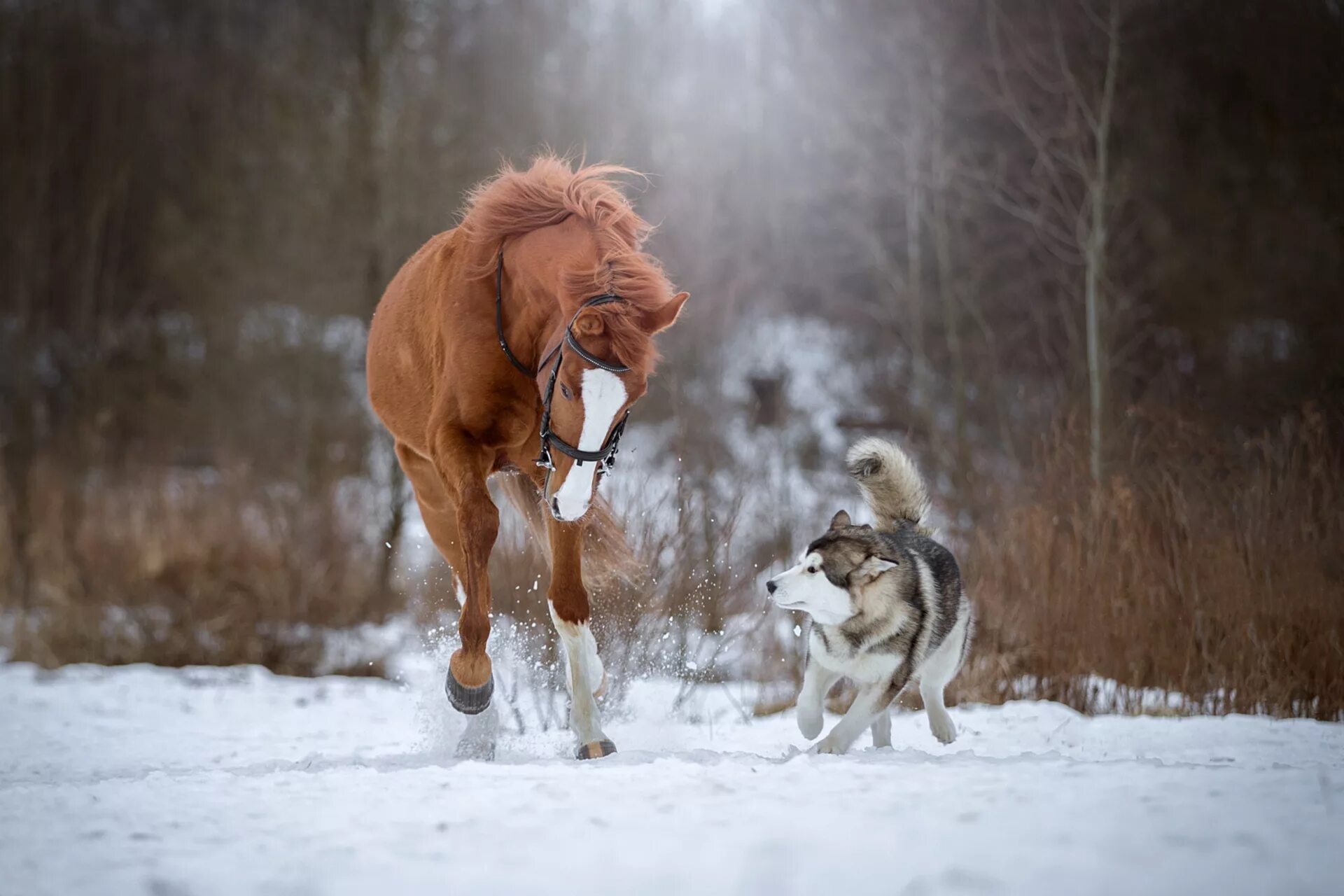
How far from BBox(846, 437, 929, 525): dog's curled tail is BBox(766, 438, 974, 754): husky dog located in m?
0.09

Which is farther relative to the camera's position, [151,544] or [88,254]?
[88,254]

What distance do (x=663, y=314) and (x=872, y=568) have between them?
1.37 m

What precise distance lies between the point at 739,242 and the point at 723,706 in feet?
32.4

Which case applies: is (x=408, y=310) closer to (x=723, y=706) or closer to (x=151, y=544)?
(x=723, y=706)

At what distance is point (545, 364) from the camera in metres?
4.11

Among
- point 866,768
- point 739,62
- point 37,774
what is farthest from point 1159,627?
point 739,62

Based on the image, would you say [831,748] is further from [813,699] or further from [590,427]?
[590,427]

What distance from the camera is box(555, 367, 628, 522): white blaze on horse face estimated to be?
374cm

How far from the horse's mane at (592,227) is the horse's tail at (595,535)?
1.25 m

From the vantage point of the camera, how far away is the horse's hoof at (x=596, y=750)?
13.9 ft

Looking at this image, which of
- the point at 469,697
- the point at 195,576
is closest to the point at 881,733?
the point at 469,697

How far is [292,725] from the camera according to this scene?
6.81m

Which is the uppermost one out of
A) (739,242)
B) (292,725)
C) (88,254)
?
(739,242)

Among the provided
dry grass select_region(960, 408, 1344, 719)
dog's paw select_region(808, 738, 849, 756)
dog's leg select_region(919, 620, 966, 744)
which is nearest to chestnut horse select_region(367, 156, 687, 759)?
dog's paw select_region(808, 738, 849, 756)
